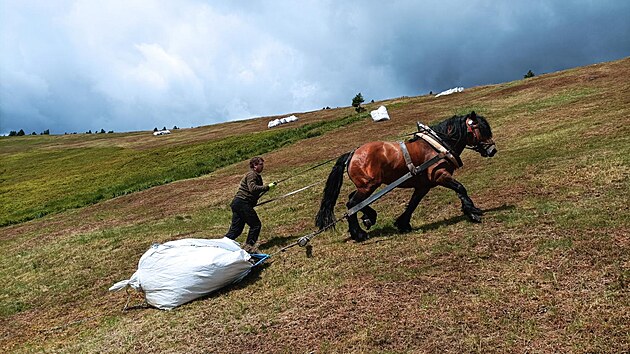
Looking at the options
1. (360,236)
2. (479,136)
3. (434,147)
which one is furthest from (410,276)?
(479,136)

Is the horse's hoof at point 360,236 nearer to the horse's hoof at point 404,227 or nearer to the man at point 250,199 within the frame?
the horse's hoof at point 404,227

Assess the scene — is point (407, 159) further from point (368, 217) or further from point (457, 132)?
point (368, 217)

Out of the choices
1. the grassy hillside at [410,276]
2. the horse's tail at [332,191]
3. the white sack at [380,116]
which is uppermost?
the white sack at [380,116]

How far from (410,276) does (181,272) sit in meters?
4.06

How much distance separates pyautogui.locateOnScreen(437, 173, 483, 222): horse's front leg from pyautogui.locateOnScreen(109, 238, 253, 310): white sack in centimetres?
441

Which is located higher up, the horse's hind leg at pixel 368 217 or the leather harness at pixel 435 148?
the leather harness at pixel 435 148

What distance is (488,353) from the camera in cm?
500

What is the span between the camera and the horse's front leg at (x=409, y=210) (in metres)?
9.50

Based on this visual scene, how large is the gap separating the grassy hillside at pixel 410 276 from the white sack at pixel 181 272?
279mm

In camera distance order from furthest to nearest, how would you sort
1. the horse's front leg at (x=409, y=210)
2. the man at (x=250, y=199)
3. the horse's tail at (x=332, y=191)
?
the man at (x=250, y=199)
the horse's tail at (x=332, y=191)
the horse's front leg at (x=409, y=210)

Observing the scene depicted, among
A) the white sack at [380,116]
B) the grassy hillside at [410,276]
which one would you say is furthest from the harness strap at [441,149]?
A: the white sack at [380,116]

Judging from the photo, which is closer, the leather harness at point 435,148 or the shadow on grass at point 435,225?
the leather harness at point 435,148

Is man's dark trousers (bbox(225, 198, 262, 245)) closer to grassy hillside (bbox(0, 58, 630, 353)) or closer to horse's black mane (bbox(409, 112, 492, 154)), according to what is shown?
grassy hillside (bbox(0, 58, 630, 353))

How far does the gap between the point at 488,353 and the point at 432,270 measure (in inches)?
95.1
